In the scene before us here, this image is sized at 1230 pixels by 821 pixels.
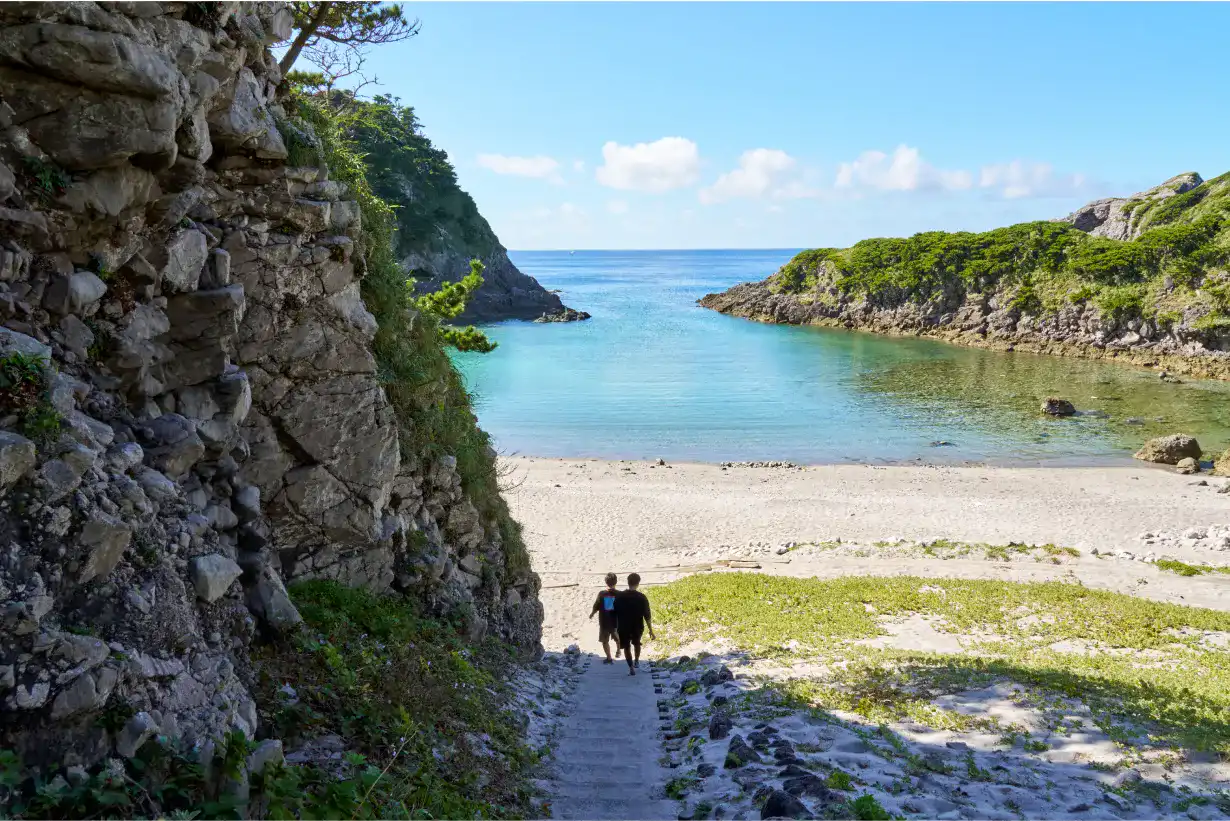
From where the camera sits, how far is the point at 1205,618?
49.8 feet

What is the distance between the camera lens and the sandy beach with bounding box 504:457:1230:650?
20.8 meters

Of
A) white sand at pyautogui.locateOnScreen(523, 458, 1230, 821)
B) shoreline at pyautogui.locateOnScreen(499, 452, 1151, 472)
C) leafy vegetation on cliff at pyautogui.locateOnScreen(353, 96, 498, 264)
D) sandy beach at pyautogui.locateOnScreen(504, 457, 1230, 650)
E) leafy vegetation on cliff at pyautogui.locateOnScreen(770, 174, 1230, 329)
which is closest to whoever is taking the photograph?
white sand at pyautogui.locateOnScreen(523, 458, 1230, 821)

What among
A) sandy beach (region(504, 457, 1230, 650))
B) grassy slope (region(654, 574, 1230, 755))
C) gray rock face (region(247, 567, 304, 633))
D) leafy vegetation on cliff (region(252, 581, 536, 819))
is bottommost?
sandy beach (region(504, 457, 1230, 650))

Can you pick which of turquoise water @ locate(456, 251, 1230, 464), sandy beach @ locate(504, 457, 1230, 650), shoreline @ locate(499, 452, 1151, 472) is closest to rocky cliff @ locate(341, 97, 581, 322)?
turquoise water @ locate(456, 251, 1230, 464)

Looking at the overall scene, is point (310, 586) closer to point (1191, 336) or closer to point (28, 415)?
point (28, 415)

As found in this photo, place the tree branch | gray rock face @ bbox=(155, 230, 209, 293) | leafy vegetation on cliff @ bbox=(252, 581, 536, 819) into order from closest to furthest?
leafy vegetation on cliff @ bbox=(252, 581, 536, 819) < gray rock face @ bbox=(155, 230, 209, 293) < the tree branch

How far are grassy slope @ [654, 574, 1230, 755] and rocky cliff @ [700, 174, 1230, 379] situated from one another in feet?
178

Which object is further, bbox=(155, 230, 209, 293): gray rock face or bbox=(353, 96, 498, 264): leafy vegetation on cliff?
bbox=(353, 96, 498, 264): leafy vegetation on cliff

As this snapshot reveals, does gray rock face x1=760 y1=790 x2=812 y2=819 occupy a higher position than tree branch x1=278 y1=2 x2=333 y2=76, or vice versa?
tree branch x1=278 y1=2 x2=333 y2=76

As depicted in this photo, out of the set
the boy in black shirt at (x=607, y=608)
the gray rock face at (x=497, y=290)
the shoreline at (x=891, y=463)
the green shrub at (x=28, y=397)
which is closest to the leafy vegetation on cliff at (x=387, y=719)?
the green shrub at (x=28, y=397)

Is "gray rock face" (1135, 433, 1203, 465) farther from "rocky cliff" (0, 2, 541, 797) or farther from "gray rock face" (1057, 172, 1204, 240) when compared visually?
"gray rock face" (1057, 172, 1204, 240)

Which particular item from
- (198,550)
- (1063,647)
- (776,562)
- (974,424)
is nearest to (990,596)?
(1063,647)

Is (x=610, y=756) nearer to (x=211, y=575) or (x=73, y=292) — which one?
(x=211, y=575)

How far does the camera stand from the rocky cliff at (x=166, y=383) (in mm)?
4551
